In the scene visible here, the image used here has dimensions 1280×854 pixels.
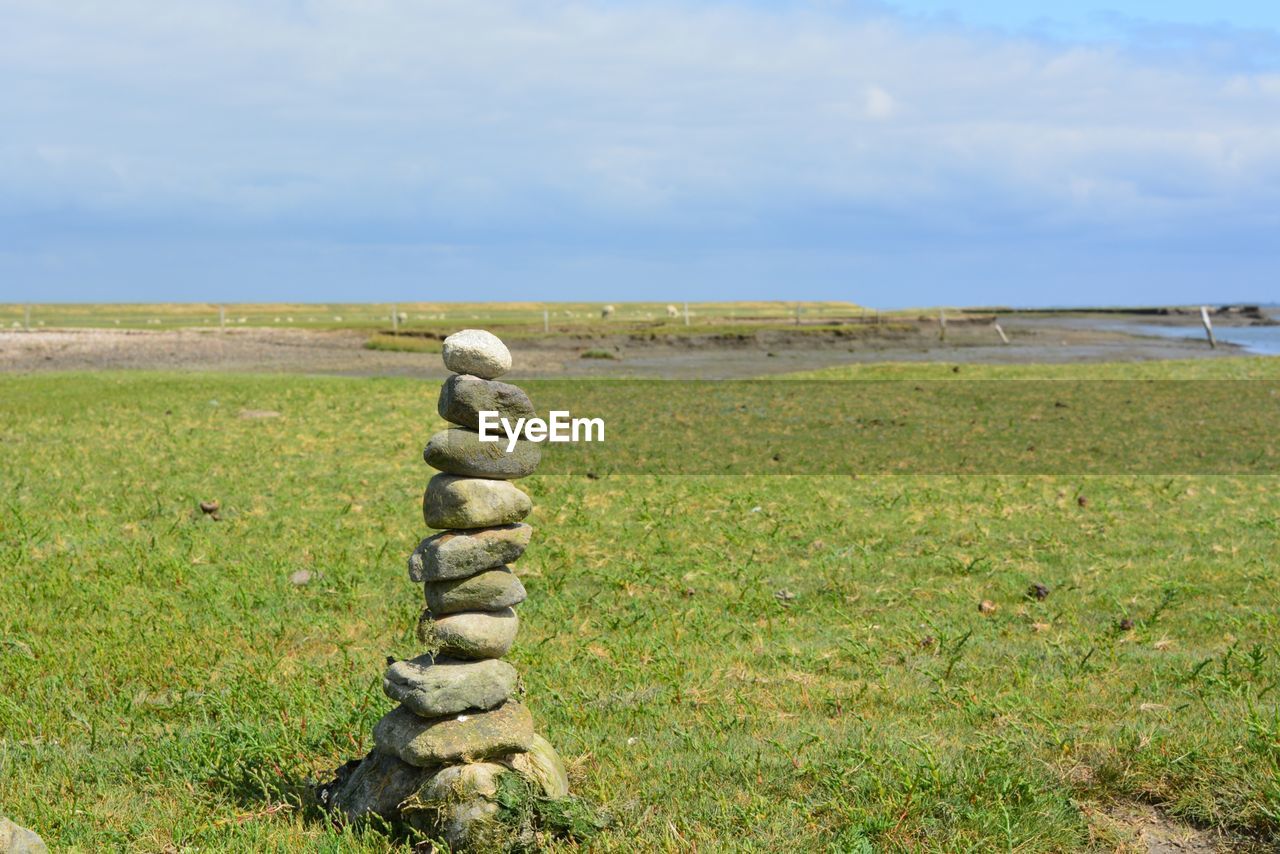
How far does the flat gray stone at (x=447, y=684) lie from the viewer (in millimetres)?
4633

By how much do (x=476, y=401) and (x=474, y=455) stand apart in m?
0.23

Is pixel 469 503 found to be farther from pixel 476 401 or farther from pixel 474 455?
pixel 476 401

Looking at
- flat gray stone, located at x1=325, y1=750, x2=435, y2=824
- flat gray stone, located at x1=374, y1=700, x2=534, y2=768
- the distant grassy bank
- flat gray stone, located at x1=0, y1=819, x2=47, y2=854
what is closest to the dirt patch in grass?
flat gray stone, located at x1=374, y1=700, x2=534, y2=768

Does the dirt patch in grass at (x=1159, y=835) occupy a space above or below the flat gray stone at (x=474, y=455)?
below

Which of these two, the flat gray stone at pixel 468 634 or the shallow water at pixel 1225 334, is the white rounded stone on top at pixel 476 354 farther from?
the shallow water at pixel 1225 334

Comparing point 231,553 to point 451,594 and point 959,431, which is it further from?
point 959,431

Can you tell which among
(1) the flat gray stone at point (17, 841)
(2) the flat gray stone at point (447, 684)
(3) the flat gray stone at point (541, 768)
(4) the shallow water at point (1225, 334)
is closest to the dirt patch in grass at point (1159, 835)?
(3) the flat gray stone at point (541, 768)

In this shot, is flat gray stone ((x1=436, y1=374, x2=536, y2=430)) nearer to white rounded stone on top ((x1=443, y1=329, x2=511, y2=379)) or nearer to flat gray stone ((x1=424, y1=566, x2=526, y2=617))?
white rounded stone on top ((x1=443, y1=329, x2=511, y2=379))

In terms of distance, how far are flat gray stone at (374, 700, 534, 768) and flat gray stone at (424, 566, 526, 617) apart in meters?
0.46

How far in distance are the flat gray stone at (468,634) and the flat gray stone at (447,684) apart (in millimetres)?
54

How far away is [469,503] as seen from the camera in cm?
477

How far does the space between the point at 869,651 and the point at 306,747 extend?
3.41 meters

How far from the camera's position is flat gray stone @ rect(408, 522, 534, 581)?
477 centimetres

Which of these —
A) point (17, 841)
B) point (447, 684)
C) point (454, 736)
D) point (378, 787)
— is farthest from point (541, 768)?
point (17, 841)
